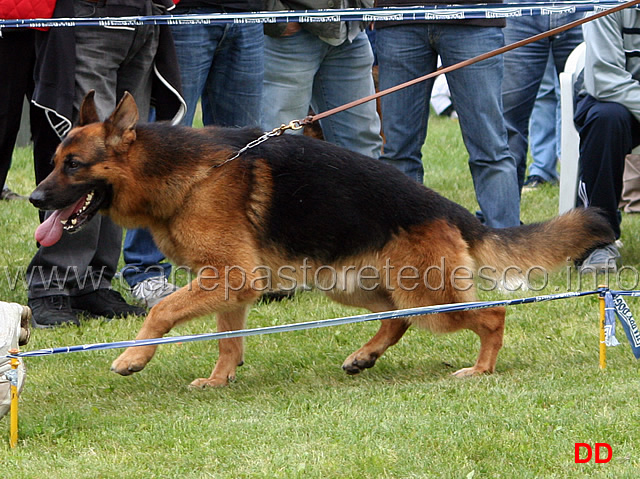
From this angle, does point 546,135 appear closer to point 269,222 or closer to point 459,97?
point 459,97

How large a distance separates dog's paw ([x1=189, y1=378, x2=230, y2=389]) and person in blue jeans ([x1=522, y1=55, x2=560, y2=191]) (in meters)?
5.20

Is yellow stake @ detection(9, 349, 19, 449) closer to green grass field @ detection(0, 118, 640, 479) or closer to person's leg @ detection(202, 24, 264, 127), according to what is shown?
green grass field @ detection(0, 118, 640, 479)

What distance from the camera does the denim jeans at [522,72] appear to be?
283 inches

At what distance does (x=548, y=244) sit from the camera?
4105 mm

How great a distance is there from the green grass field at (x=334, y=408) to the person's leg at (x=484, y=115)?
2.78 feet

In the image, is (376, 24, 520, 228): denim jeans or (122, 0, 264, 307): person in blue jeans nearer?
(122, 0, 264, 307): person in blue jeans

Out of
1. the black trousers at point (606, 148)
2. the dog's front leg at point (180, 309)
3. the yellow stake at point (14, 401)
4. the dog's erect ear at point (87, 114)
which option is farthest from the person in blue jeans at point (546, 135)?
the yellow stake at point (14, 401)

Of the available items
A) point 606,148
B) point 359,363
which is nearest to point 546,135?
point 606,148

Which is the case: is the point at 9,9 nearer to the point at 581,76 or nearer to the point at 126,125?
the point at 126,125

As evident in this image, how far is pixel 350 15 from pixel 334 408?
2275 millimetres

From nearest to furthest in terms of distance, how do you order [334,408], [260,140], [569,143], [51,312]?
1. [334,408]
2. [260,140]
3. [51,312]
4. [569,143]

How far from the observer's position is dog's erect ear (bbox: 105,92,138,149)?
12.0ft

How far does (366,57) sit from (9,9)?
2.23 metres

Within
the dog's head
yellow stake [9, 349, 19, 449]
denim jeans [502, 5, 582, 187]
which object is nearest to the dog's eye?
the dog's head
